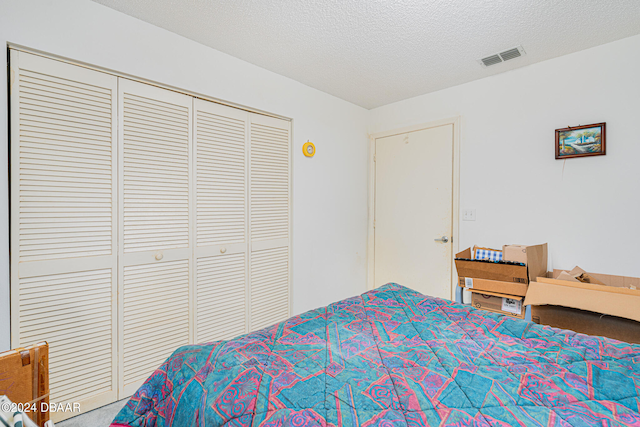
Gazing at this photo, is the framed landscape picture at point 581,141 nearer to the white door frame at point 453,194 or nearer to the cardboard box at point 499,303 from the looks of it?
the white door frame at point 453,194

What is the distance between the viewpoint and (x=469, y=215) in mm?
2967

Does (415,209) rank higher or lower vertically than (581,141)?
lower

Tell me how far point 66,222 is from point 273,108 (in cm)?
177

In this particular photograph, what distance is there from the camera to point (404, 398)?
951mm

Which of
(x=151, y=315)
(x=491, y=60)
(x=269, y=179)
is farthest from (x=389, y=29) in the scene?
(x=151, y=315)

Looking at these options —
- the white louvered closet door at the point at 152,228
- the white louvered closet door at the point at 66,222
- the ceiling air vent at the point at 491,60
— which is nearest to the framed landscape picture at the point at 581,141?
the ceiling air vent at the point at 491,60

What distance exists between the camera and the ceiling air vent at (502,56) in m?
2.40

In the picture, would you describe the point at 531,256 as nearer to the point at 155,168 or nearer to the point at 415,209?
the point at 415,209

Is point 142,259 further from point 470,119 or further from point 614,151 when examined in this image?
point 614,151

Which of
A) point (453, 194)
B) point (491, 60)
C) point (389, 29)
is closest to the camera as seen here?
point (389, 29)

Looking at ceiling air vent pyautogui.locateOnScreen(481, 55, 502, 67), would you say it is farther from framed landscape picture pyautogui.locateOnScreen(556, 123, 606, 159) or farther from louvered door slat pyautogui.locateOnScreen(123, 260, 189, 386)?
louvered door slat pyautogui.locateOnScreen(123, 260, 189, 386)

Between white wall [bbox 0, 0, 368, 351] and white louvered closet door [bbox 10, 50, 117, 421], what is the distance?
0.07 metres

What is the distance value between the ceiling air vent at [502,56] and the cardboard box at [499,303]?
1.88 m

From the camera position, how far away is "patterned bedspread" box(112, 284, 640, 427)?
89 cm
